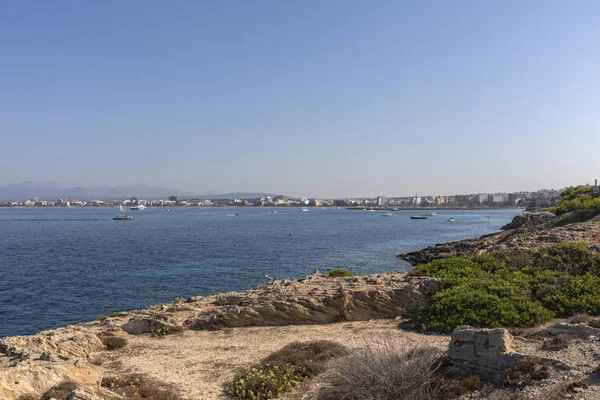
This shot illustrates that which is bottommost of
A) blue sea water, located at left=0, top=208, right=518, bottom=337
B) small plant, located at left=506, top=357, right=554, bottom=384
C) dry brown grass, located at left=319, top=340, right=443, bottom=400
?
blue sea water, located at left=0, top=208, right=518, bottom=337

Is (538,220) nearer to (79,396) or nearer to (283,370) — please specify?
(283,370)

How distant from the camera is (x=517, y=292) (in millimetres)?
15148

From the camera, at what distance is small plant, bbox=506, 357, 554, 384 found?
27.5 feet

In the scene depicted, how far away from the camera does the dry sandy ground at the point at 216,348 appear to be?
37.3 ft

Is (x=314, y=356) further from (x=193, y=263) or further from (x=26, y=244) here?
(x=26, y=244)

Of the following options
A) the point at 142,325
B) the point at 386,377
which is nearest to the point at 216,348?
the point at 142,325

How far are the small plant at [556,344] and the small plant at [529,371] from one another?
4.12ft

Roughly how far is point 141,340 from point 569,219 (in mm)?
42945

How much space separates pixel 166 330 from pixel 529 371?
12211mm

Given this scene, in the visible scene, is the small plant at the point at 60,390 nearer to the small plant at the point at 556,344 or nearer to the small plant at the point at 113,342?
the small plant at the point at 113,342

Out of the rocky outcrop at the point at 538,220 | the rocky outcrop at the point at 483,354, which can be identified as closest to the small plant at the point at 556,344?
the rocky outcrop at the point at 483,354

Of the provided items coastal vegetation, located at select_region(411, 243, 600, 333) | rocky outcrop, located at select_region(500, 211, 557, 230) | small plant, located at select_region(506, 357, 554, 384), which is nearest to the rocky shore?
→ small plant, located at select_region(506, 357, 554, 384)

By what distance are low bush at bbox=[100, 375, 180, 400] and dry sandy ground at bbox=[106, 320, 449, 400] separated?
0.42 metres

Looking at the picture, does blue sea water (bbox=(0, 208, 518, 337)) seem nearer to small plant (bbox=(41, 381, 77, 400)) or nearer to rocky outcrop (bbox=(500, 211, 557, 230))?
rocky outcrop (bbox=(500, 211, 557, 230))
